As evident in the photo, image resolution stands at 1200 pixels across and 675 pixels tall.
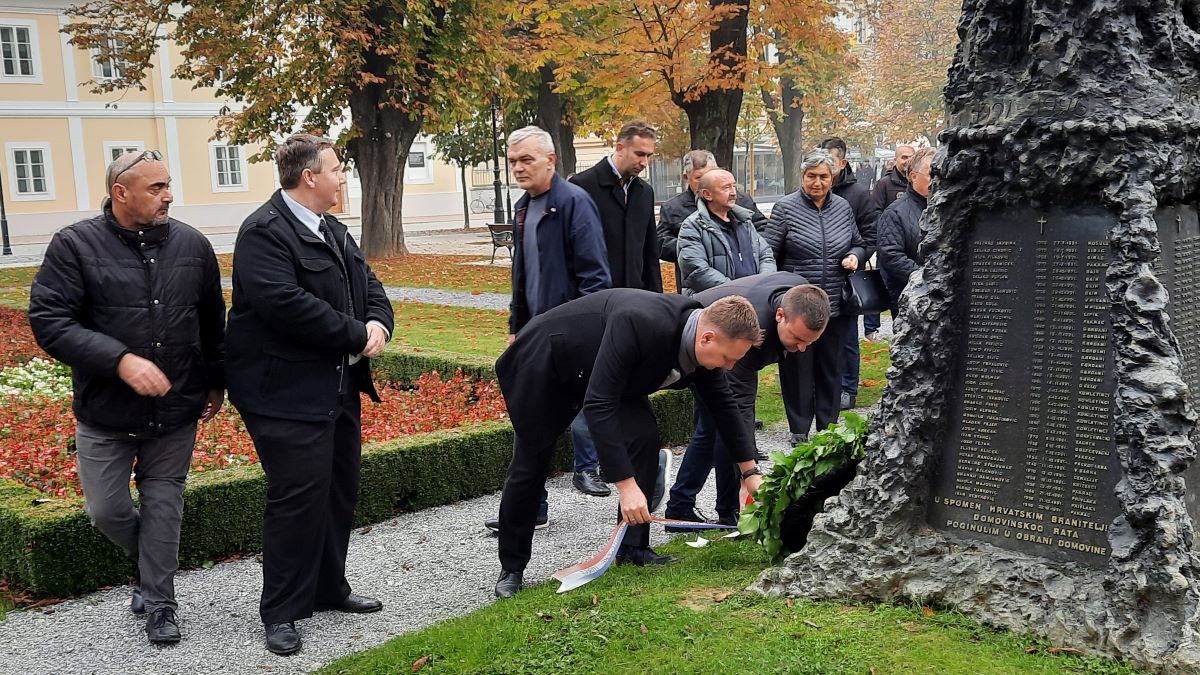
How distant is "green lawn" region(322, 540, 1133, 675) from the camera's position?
4.50 meters

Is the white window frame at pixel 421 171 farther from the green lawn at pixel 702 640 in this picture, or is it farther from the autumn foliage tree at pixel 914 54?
the green lawn at pixel 702 640

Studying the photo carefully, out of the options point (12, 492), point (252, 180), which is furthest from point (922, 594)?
point (252, 180)

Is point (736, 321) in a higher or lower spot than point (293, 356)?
higher

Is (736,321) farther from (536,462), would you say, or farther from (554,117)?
(554,117)

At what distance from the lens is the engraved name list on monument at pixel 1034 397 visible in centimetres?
488

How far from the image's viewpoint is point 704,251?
802 cm

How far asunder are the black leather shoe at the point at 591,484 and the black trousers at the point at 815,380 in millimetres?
1539

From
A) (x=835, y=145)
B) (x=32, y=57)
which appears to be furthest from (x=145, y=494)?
(x=32, y=57)

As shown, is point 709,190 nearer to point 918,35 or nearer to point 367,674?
point 367,674

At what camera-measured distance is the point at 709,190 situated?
7922 mm

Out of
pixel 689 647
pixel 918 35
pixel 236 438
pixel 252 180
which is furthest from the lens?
pixel 918 35

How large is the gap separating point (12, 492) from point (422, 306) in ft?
38.5

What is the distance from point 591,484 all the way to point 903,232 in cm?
344

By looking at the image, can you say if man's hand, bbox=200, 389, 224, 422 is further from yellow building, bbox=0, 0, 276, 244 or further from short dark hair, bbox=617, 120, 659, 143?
yellow building, bbox=0, 0, 276, 244
